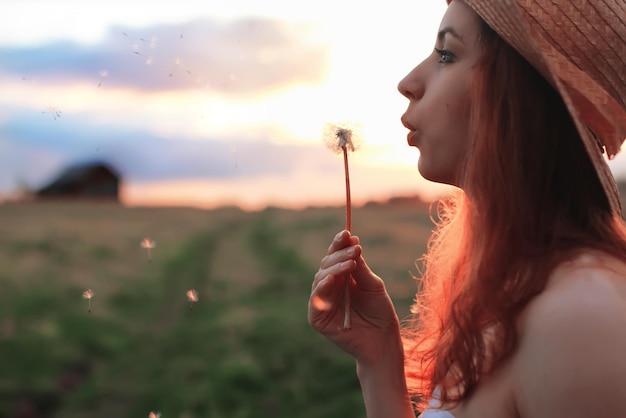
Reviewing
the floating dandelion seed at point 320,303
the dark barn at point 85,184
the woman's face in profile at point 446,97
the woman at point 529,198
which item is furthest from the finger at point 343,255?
the dark barn at point 85,184

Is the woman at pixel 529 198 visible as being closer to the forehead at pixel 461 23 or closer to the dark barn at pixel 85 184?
the forehead at pixel 461 23

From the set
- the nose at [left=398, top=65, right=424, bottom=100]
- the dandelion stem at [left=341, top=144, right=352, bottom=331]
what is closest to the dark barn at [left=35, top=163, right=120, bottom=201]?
the dandelion stem at [left=341, top=144, right=352, bottom=331]

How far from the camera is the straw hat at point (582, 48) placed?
5.60 ft

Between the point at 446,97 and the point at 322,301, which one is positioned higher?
the point at 446,97

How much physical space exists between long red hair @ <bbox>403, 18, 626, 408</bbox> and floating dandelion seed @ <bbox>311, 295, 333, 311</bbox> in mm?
414

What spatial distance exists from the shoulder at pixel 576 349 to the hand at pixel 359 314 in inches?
25.1

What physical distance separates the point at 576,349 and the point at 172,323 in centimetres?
1081

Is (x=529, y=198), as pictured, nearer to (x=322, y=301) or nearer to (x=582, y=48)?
(x=582, y=48)

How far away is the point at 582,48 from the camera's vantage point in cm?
179

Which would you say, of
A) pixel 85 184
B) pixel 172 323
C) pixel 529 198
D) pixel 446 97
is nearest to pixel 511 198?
pixel 529 198

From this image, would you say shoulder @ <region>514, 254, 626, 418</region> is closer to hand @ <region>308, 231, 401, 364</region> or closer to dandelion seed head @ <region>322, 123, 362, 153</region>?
hand @ <region>308, 231, 401, 364</region>

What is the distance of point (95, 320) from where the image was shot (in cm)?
1131

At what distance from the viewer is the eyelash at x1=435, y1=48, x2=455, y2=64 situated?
1885 millimetres

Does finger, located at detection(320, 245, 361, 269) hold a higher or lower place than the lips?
lower
